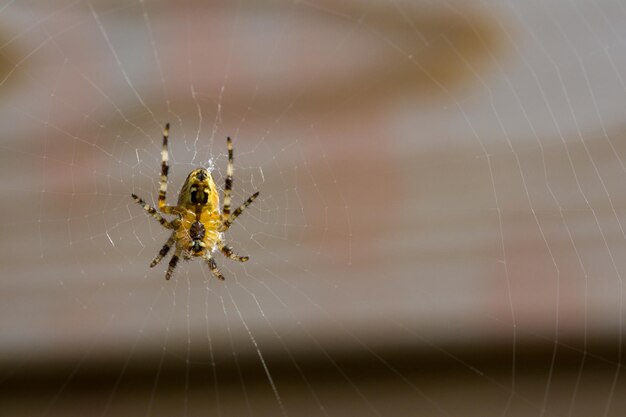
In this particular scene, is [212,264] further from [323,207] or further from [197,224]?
[323,207]

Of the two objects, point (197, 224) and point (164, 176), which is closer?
point (164, 176)

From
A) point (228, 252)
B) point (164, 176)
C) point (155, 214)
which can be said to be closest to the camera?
point (164, 176)

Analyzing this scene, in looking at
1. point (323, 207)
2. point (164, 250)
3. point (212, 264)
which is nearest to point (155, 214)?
point (164, 250)

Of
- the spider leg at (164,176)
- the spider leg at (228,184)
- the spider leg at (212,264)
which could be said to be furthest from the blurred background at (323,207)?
the spider leg at (164,176)

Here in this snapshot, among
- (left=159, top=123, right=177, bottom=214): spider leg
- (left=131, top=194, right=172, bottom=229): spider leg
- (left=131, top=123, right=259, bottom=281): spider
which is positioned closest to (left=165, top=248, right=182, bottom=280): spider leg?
(left=131, top=123, right=259, bottom=281): spider

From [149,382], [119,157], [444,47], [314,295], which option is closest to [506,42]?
[444,47]

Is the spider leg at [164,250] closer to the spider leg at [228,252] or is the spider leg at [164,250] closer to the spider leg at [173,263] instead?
the spider leg at [173,263]

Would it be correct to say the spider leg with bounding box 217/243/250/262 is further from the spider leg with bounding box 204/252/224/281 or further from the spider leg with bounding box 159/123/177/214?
the spider leg with bounding box 159/123/177/214

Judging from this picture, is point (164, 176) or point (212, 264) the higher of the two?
point (164, 176)
